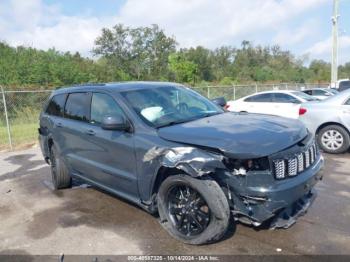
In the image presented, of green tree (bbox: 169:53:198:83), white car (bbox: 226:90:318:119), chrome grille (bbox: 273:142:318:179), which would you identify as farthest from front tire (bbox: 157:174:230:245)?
green tree (bbox: 169:53:198:83)

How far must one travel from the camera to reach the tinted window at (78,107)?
197 inches

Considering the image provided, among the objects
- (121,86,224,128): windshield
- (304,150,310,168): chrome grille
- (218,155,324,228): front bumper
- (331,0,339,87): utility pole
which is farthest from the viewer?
(331,0,339,87): utility pole

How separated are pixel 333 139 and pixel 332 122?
15.3 inches

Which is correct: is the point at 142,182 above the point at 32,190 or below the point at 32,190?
above

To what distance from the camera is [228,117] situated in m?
4.42

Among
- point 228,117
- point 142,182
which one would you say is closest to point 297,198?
point 228,117

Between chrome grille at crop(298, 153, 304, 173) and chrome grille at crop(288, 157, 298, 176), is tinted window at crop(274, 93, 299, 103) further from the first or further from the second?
chrome grille at crop(288, 157, 298, 176)

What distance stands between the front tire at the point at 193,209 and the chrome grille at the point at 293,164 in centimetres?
59

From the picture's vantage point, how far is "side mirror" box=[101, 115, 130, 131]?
398cm

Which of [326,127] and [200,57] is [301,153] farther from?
[200,57]

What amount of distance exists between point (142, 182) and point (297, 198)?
66.5 inches

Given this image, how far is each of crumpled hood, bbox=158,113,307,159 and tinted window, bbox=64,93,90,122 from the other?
158 cm

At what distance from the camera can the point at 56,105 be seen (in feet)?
19.4

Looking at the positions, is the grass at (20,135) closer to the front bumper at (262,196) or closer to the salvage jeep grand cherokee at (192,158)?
the salvage jeep grand cherokee at (192,158)
